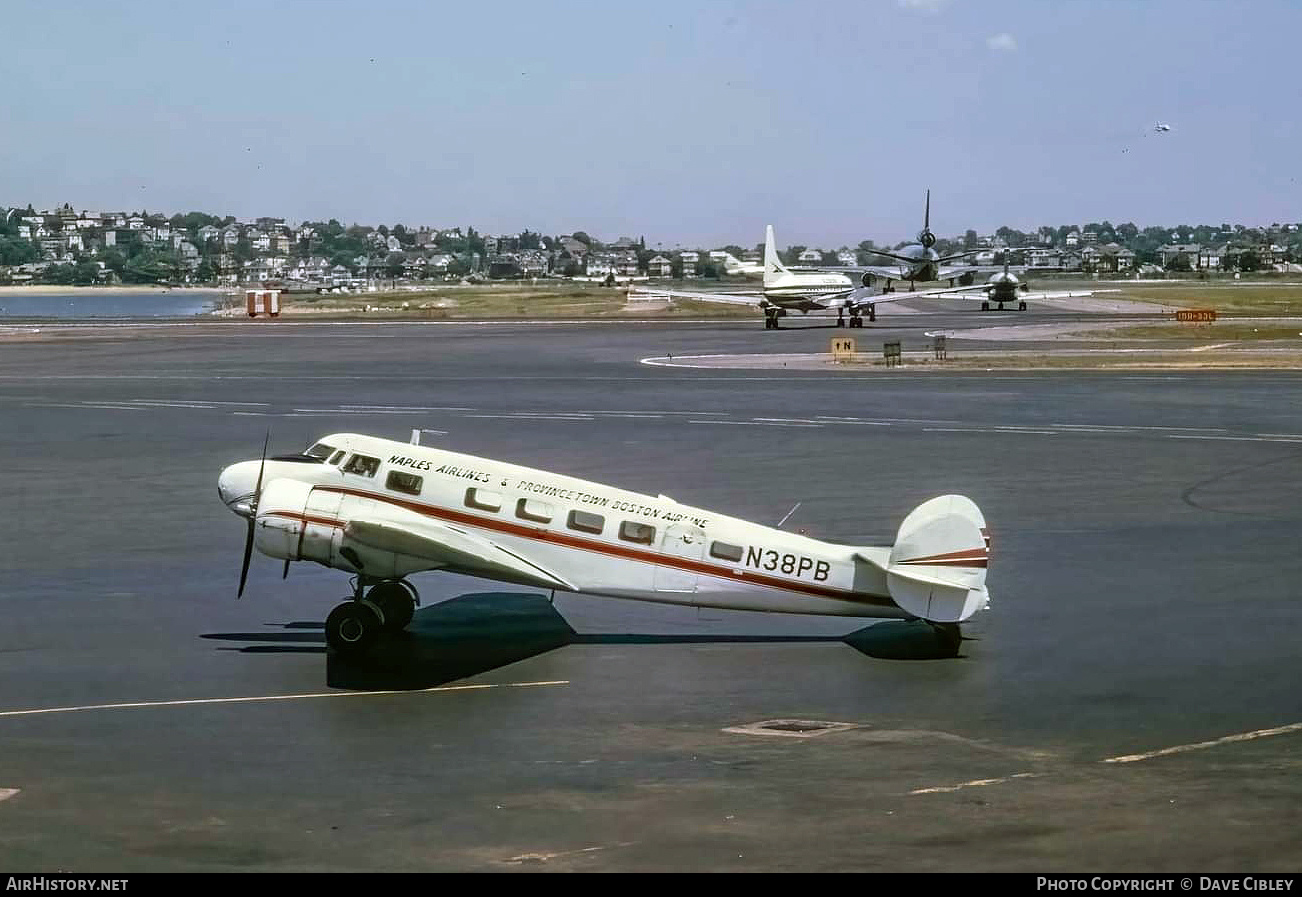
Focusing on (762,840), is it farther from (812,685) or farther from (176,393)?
(176,393)

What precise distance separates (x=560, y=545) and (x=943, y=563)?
6974mm

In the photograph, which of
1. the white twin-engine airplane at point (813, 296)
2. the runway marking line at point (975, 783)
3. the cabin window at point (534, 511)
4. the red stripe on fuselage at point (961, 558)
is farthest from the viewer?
the white twin-engine airplane at point (813, 296)

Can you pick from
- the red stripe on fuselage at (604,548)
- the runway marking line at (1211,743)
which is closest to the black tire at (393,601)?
the red stripe on fuselage at (604,548)

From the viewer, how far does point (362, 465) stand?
29.9 metres

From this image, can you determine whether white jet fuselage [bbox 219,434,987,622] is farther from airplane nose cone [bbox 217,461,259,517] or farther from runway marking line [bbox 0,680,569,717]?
runway marking line [bbox 0,680,569,717]

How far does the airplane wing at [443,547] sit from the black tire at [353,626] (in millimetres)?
1134

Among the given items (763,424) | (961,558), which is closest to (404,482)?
(961,558)

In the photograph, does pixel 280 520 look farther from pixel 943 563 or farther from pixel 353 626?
pixel 943 563

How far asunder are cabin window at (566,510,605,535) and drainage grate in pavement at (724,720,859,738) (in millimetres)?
6185

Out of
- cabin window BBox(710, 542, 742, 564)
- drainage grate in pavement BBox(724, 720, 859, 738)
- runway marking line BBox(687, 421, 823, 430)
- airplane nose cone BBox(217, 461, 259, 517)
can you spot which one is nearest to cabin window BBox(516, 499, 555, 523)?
cabin window BBox(710, 542, 742, 564)

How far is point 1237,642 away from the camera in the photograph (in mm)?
28875

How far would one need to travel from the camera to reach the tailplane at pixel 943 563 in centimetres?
2694

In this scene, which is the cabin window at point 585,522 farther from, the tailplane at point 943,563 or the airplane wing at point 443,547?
the tailplane at point 943,563

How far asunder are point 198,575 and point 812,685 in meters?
15.9
